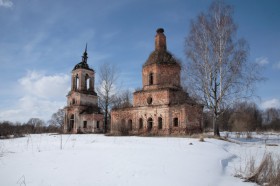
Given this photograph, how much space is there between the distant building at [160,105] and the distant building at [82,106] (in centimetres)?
707

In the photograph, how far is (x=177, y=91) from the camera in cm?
2409

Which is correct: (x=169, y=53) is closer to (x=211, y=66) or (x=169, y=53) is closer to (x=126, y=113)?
(x=126, y=113)

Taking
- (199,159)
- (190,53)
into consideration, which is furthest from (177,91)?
(199,159)

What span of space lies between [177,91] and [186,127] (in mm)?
4224

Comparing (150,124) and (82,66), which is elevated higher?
(82,66)

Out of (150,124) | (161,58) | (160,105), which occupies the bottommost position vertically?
(150,124)

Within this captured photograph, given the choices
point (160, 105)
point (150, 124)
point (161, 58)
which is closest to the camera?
point (160, 105)

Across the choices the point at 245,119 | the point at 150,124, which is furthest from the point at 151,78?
the point at 245,119

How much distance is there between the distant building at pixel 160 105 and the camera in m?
22.6

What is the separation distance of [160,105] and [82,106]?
51.0 feet

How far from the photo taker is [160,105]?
23672 millimetres

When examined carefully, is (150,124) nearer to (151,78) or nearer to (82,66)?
(151,78)

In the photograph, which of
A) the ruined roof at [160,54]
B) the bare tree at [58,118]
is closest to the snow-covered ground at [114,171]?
the ruined roof at [160,54]

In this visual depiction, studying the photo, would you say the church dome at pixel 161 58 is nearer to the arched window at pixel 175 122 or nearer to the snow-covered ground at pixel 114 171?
the arched window at pixel 175 122
